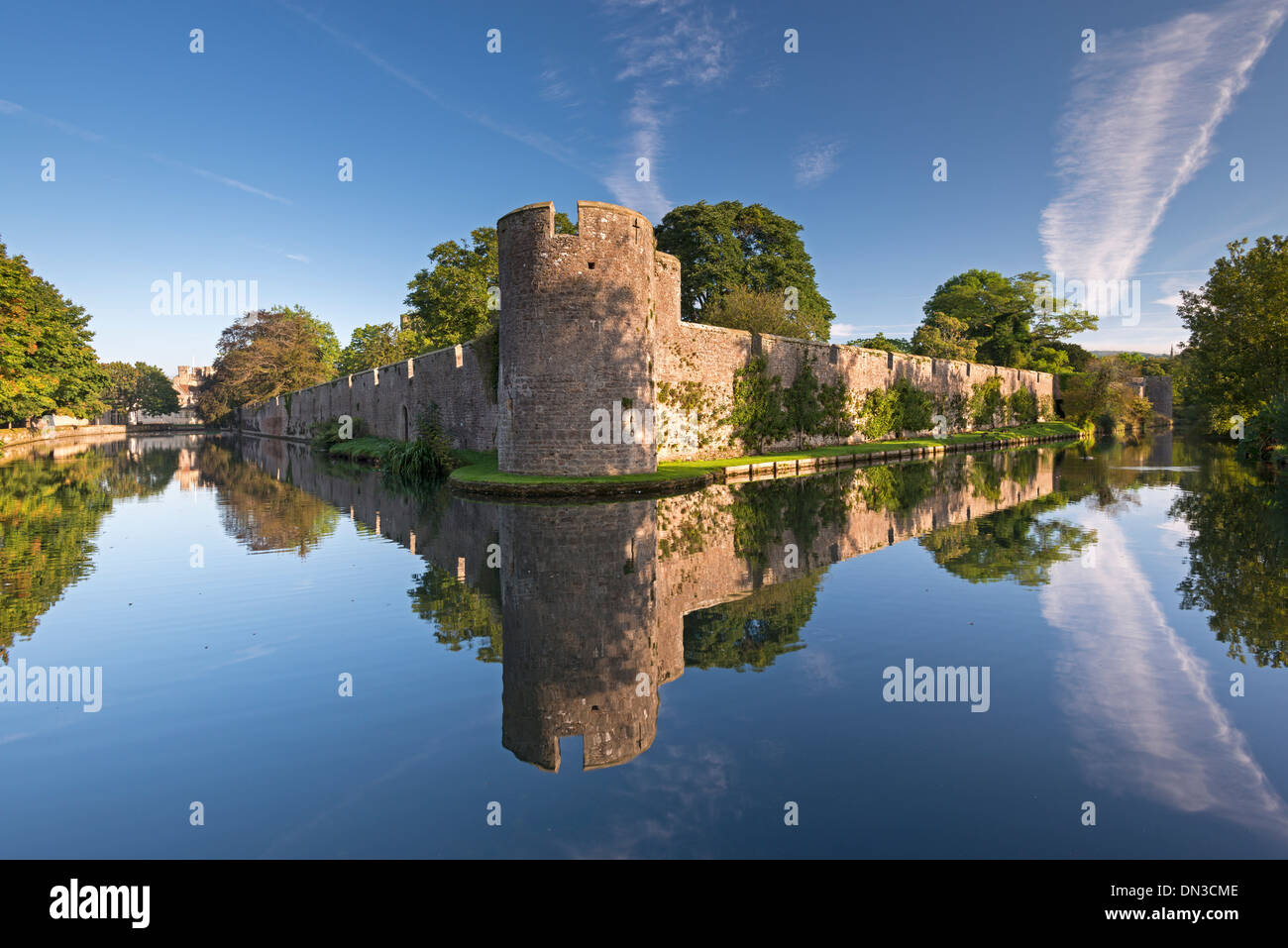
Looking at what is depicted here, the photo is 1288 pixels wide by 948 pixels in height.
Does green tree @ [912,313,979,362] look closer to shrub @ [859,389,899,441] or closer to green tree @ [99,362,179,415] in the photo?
shrub @ [859,389,899,441]

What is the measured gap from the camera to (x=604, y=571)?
7.79 m

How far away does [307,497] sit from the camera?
16547 mm

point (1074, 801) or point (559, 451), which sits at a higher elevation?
point (559, 451)

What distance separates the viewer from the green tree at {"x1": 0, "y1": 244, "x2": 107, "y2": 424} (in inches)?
1478

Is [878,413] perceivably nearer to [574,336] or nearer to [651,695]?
[574,336]

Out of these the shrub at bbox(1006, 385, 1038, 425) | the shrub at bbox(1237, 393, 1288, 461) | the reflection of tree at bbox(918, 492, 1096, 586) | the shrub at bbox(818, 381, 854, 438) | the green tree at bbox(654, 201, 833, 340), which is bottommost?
the reflection of tree at bbox(918, 492, 1096, 586)

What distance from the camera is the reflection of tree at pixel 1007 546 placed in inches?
324

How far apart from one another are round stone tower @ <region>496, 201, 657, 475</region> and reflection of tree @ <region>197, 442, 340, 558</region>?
5023mm

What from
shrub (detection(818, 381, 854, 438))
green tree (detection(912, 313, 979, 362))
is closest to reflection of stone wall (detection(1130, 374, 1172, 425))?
green tree (detection(912, 313, 979, 362))
